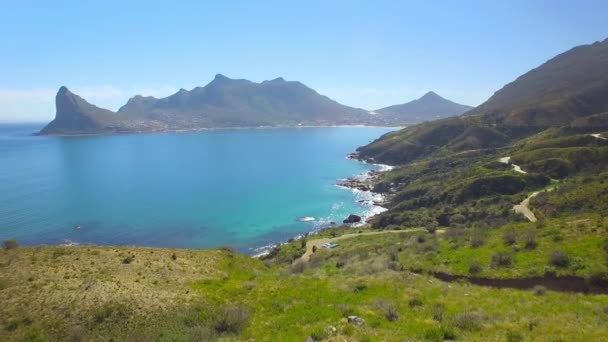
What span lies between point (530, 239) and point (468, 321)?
20068 millimetres

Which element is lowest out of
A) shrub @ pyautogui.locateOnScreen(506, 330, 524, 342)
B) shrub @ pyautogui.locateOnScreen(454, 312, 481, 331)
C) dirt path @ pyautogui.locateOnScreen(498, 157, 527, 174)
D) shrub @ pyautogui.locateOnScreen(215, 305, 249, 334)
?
dirt path @ pyautogui.locateOnScreen(498, 157, 527, 174)

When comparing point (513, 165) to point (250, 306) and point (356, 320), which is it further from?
point (356, 320)

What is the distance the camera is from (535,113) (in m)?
184

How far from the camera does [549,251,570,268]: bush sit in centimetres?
2641

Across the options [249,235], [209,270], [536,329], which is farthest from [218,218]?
[536,329]

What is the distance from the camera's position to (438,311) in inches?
683

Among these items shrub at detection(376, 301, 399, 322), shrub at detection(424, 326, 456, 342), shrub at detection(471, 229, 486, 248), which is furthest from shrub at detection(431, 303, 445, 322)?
shrub at detection(471, 229, 486, 248)

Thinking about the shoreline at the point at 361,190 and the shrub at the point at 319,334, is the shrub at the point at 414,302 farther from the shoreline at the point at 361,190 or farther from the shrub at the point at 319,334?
the shoreline at the point at 361,190

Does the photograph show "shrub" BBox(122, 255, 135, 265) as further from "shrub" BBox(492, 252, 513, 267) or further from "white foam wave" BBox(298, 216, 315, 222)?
"white foam wave" BBox(298, 216, 315, 222)

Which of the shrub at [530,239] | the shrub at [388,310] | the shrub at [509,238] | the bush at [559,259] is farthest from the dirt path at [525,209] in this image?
the shrub at [388,310]

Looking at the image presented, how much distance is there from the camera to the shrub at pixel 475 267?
28302 millimetres

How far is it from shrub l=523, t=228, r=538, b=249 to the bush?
3.40m

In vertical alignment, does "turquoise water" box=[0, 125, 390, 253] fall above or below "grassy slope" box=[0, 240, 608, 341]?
below

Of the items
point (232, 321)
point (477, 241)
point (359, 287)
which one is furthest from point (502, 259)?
point (232, 321)
